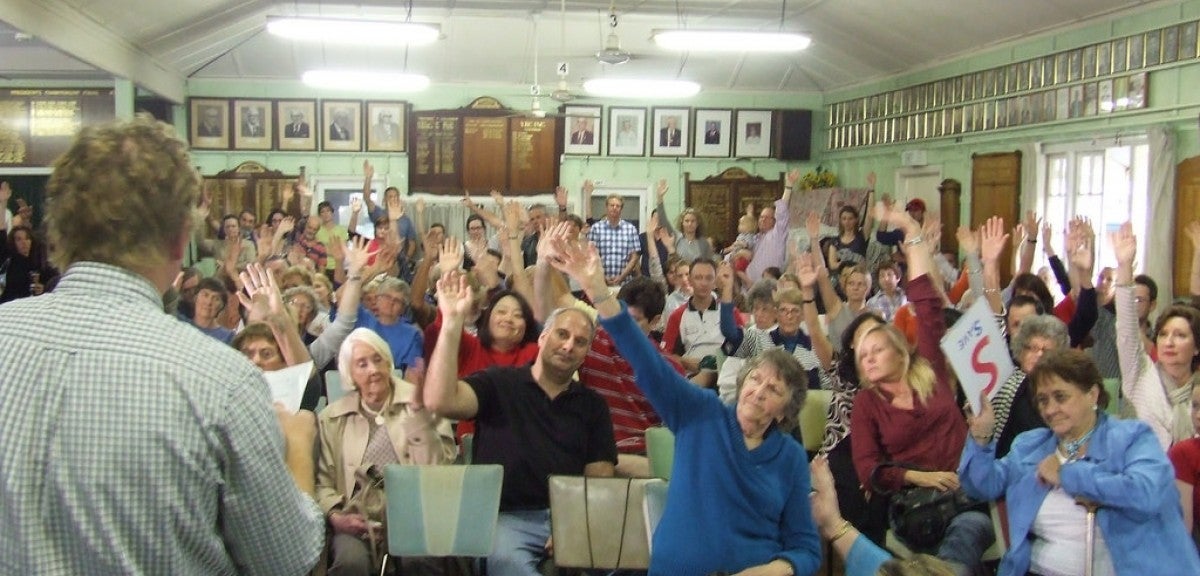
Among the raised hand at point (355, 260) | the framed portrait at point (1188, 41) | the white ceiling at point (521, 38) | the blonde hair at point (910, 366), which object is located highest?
the white ceiling at point (521, 38)

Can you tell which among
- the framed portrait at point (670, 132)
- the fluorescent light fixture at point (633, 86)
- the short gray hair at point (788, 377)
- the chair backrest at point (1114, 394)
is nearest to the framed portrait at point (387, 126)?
the framed portrait at point (670, 132)

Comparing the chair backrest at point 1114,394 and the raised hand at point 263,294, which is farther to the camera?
Result: the chair backrest at point 1114,394

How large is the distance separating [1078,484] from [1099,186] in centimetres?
769

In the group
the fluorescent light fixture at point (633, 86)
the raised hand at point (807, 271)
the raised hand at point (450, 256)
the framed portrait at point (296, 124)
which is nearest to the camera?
the raised hand at point (450, 256)

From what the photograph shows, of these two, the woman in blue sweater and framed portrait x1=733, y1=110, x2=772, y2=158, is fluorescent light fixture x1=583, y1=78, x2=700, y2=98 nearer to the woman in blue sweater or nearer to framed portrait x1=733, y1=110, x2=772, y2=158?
framed portrait x1=733, y1=110, x2=772, y2=158

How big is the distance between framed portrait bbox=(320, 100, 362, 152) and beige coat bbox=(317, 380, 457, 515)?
11488 millimetres

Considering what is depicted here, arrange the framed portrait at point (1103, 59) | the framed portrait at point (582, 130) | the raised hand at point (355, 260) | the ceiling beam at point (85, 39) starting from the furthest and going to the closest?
the framed portrait at point (582, 130) → the framed portrait at point (1103, 59) → the ceiling beam at point (85, 39) → the raised hand at point (355, 260)

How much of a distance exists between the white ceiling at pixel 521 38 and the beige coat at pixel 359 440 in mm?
5936

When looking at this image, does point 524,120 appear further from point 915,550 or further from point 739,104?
point 915,550

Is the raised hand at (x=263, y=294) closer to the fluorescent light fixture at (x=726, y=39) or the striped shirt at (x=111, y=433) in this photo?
the striped shirt at (x=111, y=433)

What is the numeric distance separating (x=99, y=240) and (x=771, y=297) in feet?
16.0

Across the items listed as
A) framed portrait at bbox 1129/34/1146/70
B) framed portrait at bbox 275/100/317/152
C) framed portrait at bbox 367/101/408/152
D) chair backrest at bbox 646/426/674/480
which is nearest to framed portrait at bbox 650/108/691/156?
framed portrait at bbox 367/101/408/152

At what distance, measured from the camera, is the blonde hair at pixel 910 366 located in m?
4.18

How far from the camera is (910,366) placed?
4.26m
